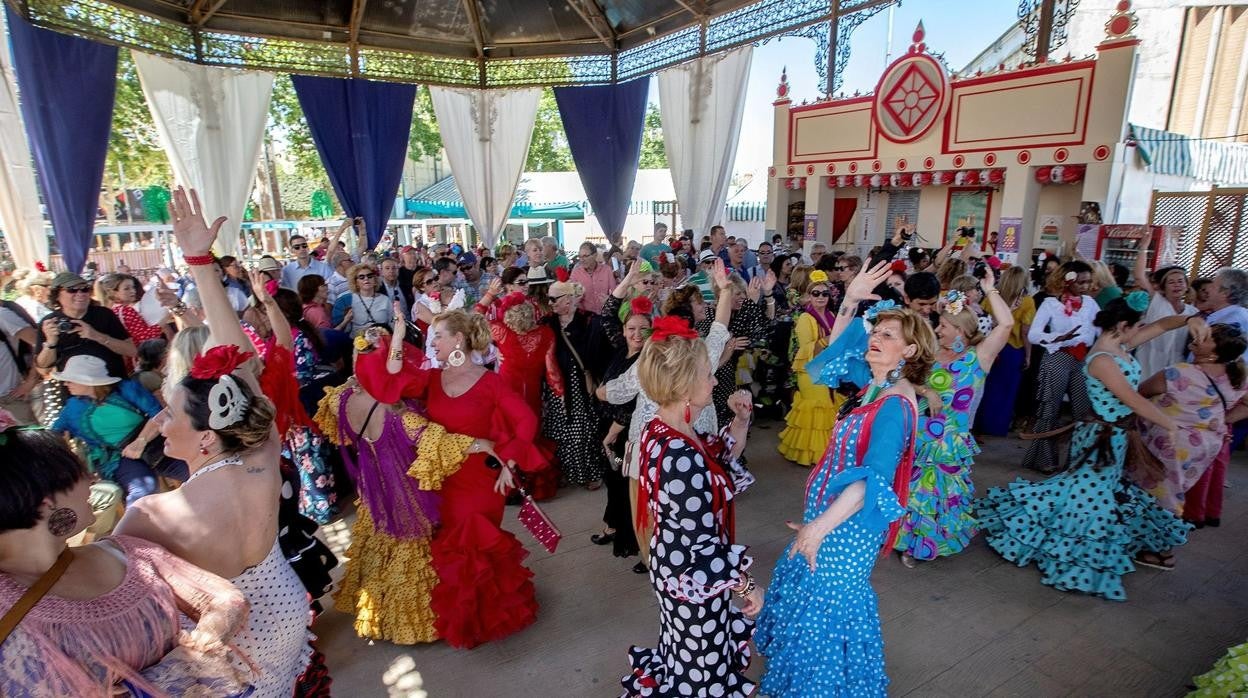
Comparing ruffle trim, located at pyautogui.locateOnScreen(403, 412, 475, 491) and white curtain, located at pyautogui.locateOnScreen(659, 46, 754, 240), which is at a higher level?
white curtain, located at pyautogui.locateOnScreen(659, 46, 754, 240)

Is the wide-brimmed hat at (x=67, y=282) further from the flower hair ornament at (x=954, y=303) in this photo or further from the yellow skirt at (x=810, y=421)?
the flower hair ornament at (x=954, y=303)

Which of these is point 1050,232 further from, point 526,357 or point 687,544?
point 687,544

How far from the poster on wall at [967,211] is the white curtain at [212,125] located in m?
11.6

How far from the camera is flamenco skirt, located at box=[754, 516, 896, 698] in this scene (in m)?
2.26

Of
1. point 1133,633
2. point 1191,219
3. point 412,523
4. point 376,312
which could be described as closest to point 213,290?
point 412,523

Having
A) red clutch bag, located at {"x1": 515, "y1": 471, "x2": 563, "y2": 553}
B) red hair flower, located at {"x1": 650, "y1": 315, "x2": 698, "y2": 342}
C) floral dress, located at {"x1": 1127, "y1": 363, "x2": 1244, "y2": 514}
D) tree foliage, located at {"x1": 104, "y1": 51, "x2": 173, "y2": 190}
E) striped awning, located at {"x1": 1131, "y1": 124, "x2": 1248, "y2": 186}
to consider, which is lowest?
red clutch bag, located at {"x1": 515, "y1": 471, "x2": 563, "y2": 553}

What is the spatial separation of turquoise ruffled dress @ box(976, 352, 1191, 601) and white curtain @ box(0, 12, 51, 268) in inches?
361

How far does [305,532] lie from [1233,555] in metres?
5.26

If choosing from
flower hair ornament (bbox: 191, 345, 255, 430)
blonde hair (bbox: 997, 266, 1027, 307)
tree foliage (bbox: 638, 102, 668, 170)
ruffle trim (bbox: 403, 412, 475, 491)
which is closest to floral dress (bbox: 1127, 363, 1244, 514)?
blonde hair (bbox: 997, 266, 1027, 307)

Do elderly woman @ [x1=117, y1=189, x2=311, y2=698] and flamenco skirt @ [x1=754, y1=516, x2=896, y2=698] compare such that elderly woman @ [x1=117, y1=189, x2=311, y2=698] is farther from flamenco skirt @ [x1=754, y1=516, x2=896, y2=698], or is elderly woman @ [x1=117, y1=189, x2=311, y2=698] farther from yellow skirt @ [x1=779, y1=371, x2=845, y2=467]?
yellow skirt @ [x1=779, y1=371, x2=845, y2=467]

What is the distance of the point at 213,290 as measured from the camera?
2.44 metres

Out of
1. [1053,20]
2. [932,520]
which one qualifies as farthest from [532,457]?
[1053,20]

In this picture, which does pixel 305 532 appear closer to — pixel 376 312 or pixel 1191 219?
pixel 376 312

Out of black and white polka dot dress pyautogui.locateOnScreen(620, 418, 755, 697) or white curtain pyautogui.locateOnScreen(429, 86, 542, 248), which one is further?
white curtain pyautogui.locateOnScreen(429, 86, 542, 248)
